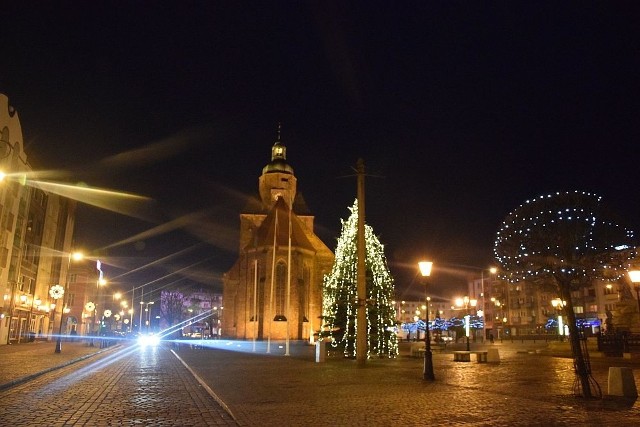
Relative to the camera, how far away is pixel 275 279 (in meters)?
62.5

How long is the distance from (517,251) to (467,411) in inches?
696

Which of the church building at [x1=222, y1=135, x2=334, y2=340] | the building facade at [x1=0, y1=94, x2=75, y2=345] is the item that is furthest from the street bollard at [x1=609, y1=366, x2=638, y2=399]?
the church building at [x1=222, y1=135, x2=334, y2=340]

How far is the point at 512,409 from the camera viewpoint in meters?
10.4

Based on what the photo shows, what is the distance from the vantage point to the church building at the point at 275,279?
2451 inches

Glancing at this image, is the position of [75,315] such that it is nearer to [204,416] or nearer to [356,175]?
[356,175]

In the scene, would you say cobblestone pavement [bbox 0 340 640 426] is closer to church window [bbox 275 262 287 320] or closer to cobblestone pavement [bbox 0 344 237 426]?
cobblestone pavement [bbox 0 344 237 426]

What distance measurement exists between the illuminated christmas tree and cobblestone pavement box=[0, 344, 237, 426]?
11934 mm

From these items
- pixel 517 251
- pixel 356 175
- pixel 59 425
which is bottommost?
pixel 59 425

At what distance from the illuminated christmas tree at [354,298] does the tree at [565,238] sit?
21.0 feet

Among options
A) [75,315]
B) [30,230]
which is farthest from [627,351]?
[75,315]

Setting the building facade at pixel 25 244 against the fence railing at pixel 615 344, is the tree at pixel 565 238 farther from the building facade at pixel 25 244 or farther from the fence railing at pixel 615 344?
the building facade at pixel 25 244

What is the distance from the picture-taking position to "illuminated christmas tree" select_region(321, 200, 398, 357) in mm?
28500

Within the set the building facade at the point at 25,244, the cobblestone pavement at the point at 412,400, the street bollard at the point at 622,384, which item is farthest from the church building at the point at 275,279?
the street bollard at the point at 622,384

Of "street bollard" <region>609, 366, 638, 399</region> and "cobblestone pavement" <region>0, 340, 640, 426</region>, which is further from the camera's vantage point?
"street bollard" <region>609, 366, 638, 399</region>
